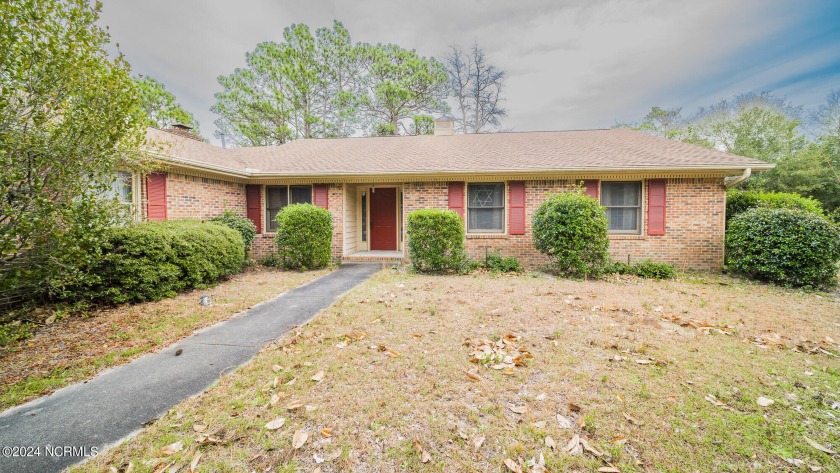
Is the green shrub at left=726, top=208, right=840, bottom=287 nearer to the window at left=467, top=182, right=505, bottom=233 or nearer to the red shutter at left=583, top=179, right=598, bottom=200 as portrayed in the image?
the red shutter at left=583, top=179, right=598, bottom=200

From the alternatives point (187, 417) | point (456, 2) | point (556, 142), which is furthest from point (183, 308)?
point (456, 2)

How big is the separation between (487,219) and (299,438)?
329 inches

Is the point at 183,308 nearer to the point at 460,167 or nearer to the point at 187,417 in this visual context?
the point at 187,417

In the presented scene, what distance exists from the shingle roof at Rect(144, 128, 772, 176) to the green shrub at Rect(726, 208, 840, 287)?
1762 millimetres

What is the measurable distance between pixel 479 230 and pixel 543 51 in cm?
1560

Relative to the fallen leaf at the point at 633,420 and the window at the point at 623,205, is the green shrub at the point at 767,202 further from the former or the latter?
the fallen leaf at the point at 633,420

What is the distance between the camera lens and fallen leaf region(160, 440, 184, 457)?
2016mm

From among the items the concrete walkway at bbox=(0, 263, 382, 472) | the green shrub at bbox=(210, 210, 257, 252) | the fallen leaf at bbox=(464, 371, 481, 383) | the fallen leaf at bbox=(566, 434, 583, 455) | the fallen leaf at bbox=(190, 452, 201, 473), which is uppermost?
the green shrub at bbox=(210, 210, 257, 252)

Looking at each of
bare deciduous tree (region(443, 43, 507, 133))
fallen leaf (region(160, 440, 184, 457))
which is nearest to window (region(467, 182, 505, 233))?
fallen leaf (region(160, 440, 184, 457))

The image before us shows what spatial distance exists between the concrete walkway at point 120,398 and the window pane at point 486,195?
6616mm

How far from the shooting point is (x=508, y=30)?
57.5 ft

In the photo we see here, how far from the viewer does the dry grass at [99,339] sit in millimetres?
3055

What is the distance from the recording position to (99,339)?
4027mm

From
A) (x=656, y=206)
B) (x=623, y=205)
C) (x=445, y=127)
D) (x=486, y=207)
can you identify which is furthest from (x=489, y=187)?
(x=445, y=127)
